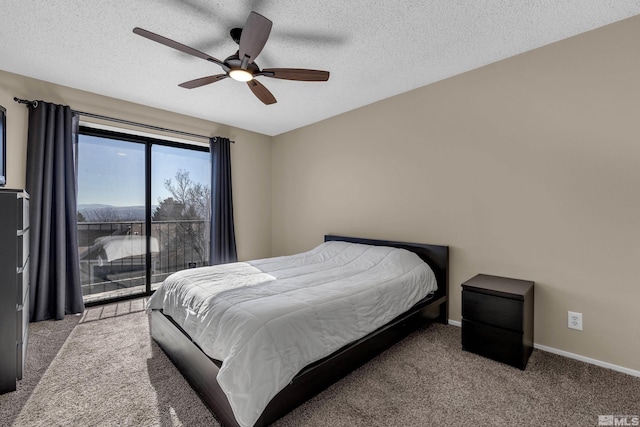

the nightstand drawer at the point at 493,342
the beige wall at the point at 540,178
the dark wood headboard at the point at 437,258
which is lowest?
the nightstand drawer at the point at 493,342

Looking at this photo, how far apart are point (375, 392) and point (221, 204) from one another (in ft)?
11.3

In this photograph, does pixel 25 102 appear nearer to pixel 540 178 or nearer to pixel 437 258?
pixel 437 258

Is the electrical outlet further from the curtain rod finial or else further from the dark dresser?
the curtain rod finial

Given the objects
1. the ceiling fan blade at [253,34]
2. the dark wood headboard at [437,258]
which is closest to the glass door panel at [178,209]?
the ceiling fan blade at [253,34]

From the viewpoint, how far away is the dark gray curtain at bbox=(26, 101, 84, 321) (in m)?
2.91

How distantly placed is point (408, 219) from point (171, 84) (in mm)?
3071

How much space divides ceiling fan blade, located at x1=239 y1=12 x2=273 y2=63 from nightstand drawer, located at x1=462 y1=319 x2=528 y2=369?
2.60 metres

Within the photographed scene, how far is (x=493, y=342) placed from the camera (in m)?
2.17

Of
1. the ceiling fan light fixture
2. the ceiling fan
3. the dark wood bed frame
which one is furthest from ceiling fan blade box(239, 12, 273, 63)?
the dark wood bed frame

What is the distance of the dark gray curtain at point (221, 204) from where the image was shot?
4.33 metres

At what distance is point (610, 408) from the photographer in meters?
1.66

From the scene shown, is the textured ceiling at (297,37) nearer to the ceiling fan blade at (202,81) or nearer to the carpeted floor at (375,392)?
the ceiling fan blade at (202,81)

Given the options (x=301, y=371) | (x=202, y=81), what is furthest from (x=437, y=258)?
(x=202, y=81)

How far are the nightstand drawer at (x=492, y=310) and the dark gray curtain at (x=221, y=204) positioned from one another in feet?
11.1
